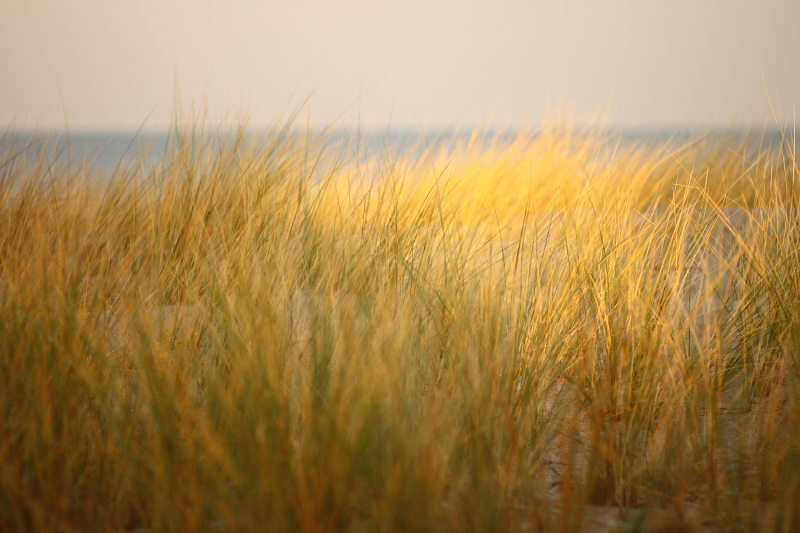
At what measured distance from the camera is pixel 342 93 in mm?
2006

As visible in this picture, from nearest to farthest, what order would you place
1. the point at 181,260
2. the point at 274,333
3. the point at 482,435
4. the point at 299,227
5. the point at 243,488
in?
the point at 243,488
the point at 482,435
the point at 274,333
the point at 181,260
the point at 299,227

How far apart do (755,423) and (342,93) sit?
1.57 metres

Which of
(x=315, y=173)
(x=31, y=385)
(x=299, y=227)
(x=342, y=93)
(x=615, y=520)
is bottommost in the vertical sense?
(x=615, y=520)

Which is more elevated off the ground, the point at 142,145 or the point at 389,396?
the point at 142,145

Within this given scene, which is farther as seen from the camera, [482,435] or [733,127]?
[733,127]

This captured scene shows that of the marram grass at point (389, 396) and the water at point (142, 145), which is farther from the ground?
the water at point (142, 145)

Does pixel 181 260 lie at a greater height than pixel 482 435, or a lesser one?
greater

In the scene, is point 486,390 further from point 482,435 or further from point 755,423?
point 755,423

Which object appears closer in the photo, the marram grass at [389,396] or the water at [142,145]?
the marram grass at [389,396]

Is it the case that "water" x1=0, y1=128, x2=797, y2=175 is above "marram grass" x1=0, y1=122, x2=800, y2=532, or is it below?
above

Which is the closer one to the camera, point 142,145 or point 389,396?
point 389,396

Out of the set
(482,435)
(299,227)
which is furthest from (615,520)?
(299,227)

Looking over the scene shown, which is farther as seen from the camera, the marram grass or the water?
the water

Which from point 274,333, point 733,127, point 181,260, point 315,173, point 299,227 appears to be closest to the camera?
point 274,333
